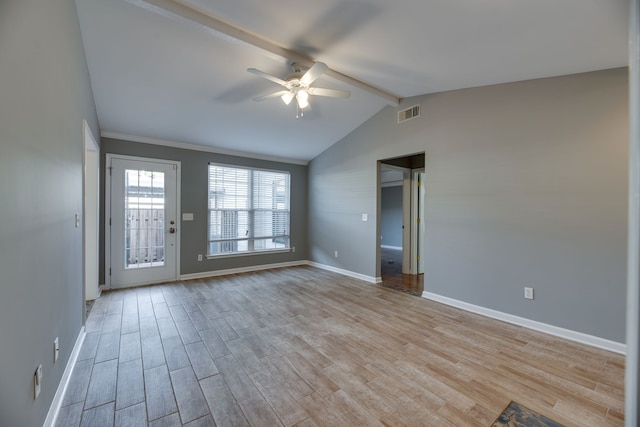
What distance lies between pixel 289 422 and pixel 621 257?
10.7 feet

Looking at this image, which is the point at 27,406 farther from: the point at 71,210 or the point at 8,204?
the point at 71,210

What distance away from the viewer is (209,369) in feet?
6.97

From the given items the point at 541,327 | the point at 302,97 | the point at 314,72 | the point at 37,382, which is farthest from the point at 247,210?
the point at 541,327

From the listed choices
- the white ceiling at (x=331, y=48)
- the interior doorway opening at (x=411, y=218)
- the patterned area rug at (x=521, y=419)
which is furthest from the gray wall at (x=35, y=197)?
the interior doorway opening at (x=411, y=218)

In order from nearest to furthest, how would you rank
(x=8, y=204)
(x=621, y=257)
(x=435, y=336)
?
(x=8, y=204)
(x=621, y=257)
(x=435, y=336)

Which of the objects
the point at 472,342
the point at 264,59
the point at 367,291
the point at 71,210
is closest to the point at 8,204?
the point at 71,210

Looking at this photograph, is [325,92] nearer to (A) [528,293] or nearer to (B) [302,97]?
(B) [302,97]

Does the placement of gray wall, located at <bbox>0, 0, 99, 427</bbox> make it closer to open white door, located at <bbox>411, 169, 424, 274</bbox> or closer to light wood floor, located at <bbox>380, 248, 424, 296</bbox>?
light wood floor, located at <bbox>380, 248, 424, 296</bbox>

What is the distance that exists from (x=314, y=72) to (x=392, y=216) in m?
8.03

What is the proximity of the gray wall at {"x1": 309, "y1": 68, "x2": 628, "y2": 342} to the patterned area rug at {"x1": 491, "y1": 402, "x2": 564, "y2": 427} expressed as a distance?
1.58m

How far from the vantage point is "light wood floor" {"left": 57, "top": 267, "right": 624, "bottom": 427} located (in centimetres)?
168

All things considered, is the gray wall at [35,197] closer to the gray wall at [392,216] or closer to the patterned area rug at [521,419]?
the patterned area rug at [521,419]

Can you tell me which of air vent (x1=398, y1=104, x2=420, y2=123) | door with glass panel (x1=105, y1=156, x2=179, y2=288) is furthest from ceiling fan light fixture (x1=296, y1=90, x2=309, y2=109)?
door with glass panel (x1=105, y1=156, x2=179, y2=288)

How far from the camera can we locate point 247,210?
562 cm
